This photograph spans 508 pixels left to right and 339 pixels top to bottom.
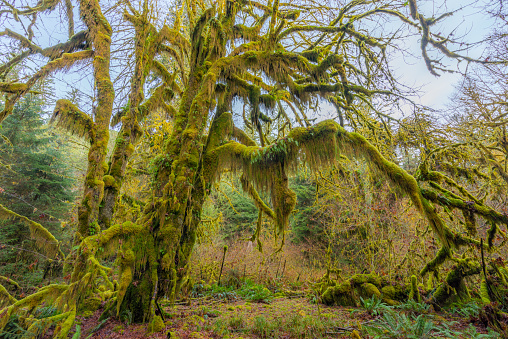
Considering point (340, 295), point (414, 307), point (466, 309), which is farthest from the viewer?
point (340, 295)

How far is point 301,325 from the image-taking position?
160 inches

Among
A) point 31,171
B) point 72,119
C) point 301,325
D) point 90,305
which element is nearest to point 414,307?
point 301,325

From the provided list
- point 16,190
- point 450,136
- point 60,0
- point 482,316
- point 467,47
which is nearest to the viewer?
point 482,316

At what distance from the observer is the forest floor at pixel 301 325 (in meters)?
3.26

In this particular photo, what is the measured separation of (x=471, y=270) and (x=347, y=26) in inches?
222

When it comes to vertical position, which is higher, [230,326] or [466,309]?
[466,309]

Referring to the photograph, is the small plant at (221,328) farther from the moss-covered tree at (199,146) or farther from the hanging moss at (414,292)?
the hanging moss at (414,292)

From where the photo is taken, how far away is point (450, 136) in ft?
18.3

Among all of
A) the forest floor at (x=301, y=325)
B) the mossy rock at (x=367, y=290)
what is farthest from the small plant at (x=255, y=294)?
the mossy rock at (x=367, y=290)

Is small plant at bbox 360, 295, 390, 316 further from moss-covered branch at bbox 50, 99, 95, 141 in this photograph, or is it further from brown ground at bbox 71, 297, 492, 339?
moss-covered branch at bbox 50, 99, 95, 141

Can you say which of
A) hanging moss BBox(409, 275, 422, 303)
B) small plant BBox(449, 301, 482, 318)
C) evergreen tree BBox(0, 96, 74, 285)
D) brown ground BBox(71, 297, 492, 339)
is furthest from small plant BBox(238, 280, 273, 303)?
evergreen tree BBox(0, 96, 74, 285)

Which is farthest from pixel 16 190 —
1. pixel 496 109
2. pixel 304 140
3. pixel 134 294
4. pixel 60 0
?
pixel 496 109

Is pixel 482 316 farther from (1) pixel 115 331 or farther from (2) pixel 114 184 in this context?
(2) pixel 114 184

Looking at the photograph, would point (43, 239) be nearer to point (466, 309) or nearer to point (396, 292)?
point (396, 292)
